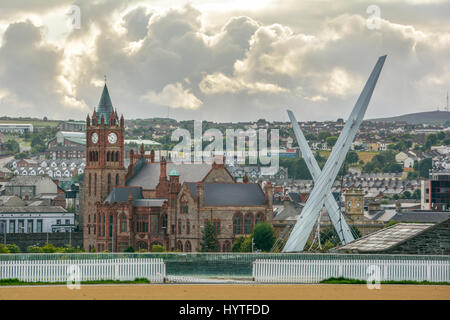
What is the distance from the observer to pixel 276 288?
48.1 metres

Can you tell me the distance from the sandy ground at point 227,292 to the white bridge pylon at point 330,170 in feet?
93.7

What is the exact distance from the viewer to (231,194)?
449ft

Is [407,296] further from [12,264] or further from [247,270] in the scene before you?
[12,264]

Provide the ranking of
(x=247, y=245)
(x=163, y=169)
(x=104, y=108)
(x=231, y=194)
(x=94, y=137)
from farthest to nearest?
(x=94, y=137)
(x=104, y=108)
(x=163, y=169)
(x=231, y=194)
(x=247, y=245)

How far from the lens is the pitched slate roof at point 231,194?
5335 inches

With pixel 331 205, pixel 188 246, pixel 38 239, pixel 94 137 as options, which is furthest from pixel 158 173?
pixel 331 205

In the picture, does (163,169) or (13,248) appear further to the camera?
(163,169)

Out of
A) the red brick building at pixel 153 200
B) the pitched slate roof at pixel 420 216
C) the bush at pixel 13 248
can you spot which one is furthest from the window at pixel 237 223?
the bush at pixel 13 248

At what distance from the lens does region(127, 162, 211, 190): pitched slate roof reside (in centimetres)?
14338

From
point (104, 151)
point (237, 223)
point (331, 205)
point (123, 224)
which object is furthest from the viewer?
point (104, 151)

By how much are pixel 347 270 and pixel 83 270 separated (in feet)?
37.2

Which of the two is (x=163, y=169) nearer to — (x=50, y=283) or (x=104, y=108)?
(x=104, y=108)
